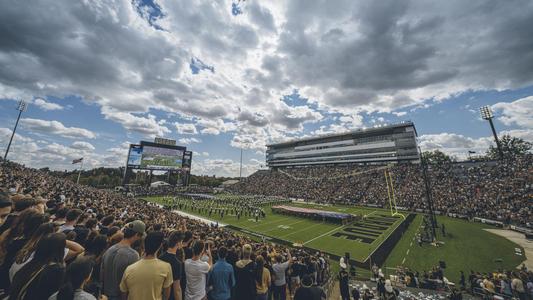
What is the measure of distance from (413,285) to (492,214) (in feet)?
85.3

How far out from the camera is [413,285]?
12055 mm

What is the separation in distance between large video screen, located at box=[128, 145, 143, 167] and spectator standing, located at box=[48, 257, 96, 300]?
5997cm

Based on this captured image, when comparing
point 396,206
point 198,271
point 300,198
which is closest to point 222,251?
point 198,271

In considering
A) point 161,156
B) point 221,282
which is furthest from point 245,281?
point 161,156

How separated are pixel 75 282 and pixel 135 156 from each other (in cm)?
6080

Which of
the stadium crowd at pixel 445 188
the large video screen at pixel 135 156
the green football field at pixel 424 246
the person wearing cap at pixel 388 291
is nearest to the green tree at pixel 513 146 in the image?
the stadium crowd at pixel 445 188

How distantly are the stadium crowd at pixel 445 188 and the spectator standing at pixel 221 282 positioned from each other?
34.4 m

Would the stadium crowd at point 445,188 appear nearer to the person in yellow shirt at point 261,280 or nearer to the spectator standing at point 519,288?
the spectator standing at point 519,288

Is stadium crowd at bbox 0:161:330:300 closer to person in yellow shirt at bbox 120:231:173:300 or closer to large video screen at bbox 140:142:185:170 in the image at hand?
person in yellow shirt at bbox 120:231:173:300

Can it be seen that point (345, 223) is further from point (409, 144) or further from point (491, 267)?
point (409, 144)

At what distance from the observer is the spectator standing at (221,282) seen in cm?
422

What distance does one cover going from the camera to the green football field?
15.4 metres

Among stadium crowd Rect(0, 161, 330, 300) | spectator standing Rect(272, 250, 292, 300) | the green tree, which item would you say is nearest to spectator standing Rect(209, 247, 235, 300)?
stadium crowd Rect(0, 161, 330, 300)

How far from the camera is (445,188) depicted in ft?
126
